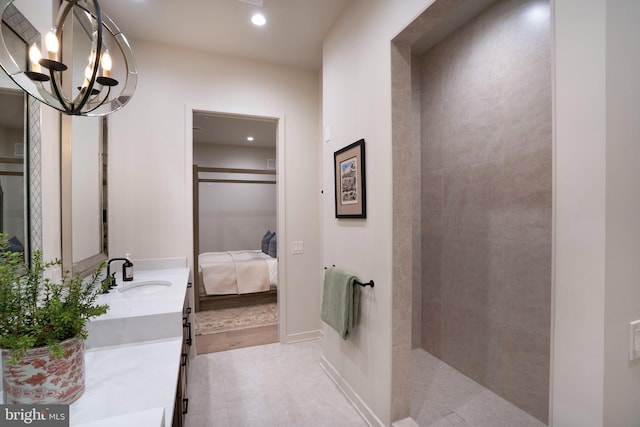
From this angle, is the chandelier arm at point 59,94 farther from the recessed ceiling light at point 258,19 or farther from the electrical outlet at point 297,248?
the electrical outlet at point 297,248

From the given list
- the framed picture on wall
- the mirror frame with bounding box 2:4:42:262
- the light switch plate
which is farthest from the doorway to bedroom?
the light switch plate

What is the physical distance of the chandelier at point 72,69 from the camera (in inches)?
36.9

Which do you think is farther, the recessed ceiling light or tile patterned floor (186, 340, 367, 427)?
the recessed ceiling light

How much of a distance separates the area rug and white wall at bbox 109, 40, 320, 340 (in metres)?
0.72

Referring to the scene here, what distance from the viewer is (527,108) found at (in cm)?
193

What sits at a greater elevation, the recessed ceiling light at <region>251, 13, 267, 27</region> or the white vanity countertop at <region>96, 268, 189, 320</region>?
the recessed ceiling light at <region>251, 13, 267, 27</region>

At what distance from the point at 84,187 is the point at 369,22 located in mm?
2214

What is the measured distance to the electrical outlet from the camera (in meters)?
3.07

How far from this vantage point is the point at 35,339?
79cm

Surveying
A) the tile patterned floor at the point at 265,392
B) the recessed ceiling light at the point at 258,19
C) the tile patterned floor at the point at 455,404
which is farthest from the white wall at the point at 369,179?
the recessed ceiling light at the point at 258,19

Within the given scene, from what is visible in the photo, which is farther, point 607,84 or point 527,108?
point 527,108

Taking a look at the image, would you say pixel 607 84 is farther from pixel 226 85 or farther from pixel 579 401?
pixel 226 85

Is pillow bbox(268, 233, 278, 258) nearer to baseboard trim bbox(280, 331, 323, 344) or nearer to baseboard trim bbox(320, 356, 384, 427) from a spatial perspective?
baseboard trim bbox(280, 331, 323, 344)

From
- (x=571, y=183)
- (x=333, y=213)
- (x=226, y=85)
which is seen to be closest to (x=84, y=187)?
(x=226, y=85)
